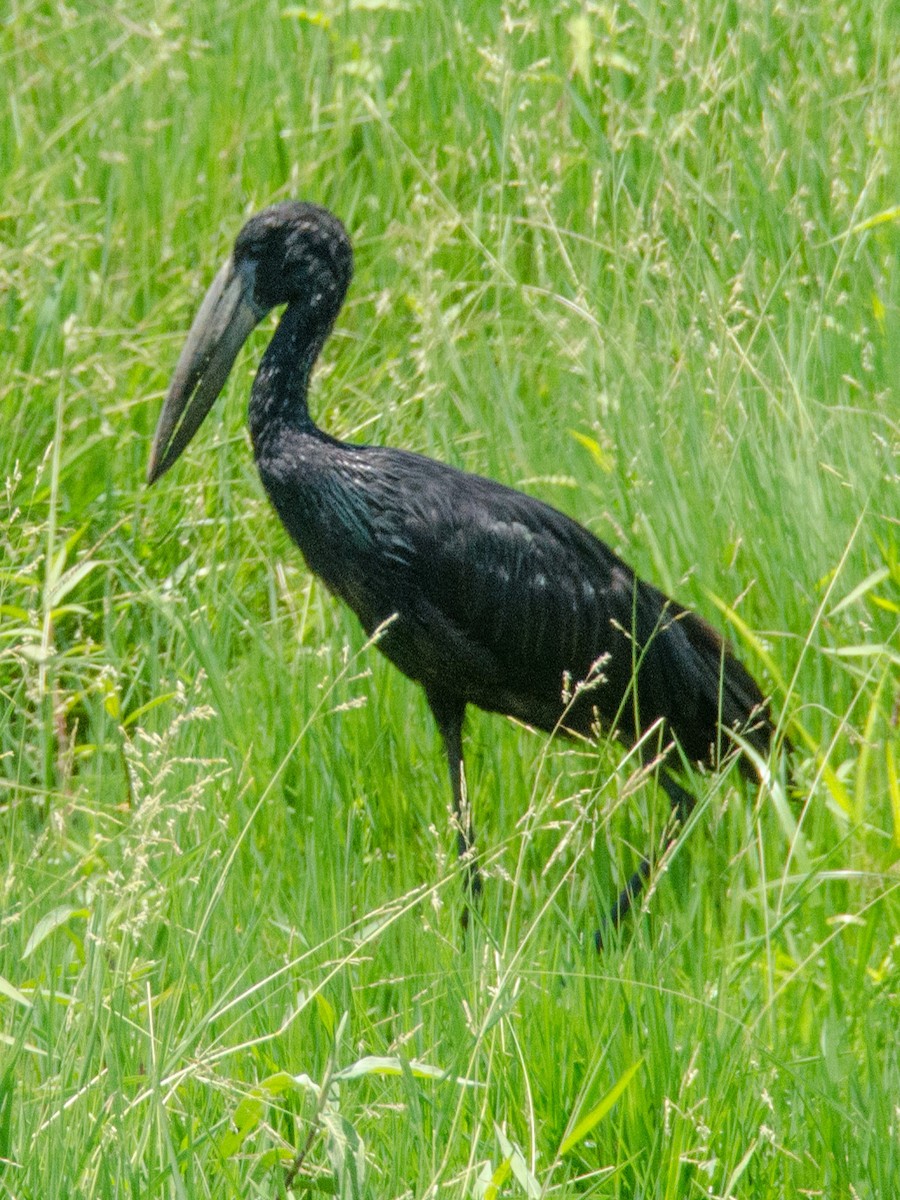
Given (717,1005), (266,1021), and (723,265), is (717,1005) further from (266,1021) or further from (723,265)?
(723,265)

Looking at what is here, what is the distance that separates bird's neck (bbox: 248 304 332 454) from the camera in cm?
396

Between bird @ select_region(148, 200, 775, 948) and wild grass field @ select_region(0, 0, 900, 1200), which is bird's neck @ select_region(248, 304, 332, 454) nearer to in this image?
bird @ select_region(148, 200, 775, 948)

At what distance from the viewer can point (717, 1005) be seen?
266 centimetres

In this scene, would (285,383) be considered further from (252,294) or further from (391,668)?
(391,668)

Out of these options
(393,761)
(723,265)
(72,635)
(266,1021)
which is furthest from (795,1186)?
(723,265)

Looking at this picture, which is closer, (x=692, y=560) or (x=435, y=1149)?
(x=435, y=1149)

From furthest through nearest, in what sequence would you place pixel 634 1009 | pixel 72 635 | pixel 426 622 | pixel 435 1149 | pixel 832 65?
pixel 832 65, pixel 72 635, pixel 426 622, pixel 634 1009, pixel 435 1149

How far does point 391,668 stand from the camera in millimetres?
4121

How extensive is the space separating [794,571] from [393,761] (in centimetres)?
95

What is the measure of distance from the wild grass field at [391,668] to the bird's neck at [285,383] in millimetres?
443

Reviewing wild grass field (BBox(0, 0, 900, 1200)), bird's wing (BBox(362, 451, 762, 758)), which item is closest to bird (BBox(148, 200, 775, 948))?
bird's wing (BBox(362, 451, 762, 758))

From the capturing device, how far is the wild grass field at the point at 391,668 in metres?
2.48

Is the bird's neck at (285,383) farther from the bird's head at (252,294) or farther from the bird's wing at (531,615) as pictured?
the bird's wing at (531,615)

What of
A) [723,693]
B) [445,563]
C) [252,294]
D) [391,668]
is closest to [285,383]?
[252,294]
